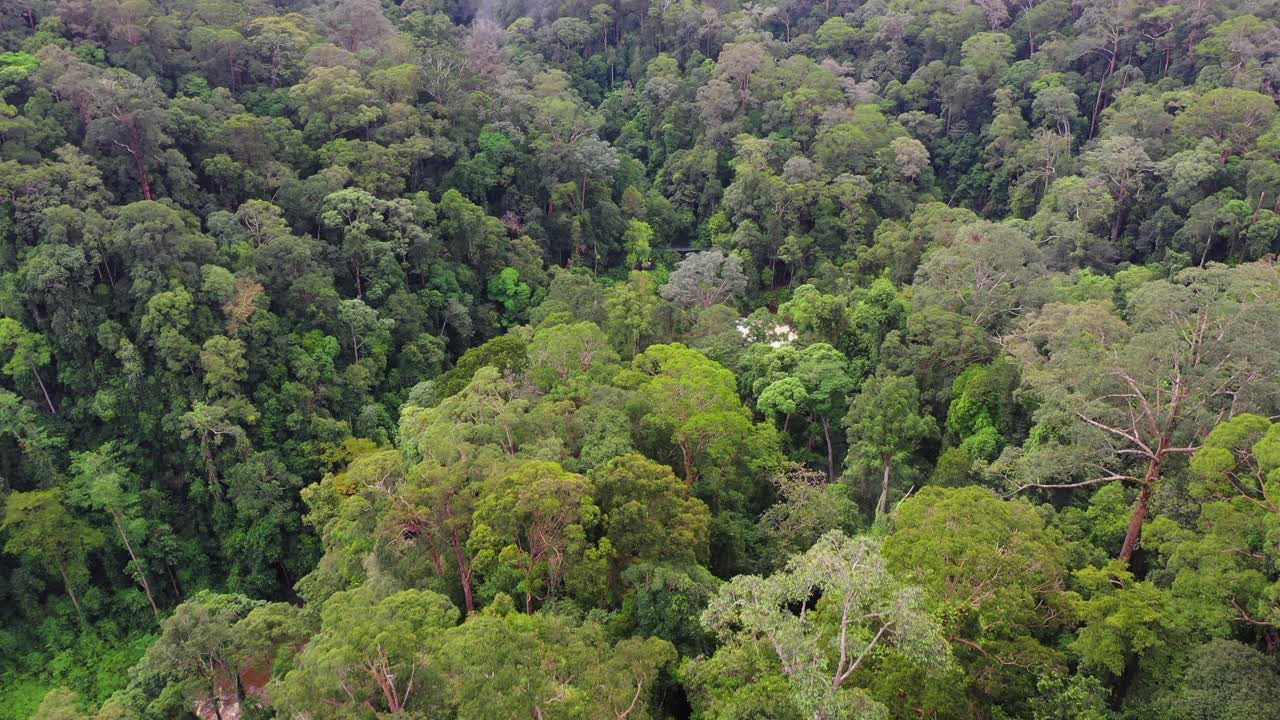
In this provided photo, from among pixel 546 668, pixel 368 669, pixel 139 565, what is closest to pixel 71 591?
pixel 139 565

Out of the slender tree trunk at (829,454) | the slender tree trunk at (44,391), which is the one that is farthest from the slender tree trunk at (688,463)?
the slender tree trunk at (44,391)

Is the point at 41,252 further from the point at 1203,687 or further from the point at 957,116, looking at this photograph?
the point at 957,116

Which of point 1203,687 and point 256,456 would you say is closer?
point 1203,687

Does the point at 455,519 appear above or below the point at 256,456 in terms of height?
above

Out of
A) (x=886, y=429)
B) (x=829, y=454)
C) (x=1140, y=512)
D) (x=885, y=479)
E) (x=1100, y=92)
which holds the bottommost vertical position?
(x=829, y=454)

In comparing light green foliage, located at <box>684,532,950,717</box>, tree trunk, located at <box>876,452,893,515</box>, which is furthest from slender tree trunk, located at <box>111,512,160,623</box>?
tree trunk, located at <box>876,452,893,515</box>

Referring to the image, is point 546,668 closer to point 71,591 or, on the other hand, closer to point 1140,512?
point 1140,512

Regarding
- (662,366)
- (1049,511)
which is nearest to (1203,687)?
(1049,511)
